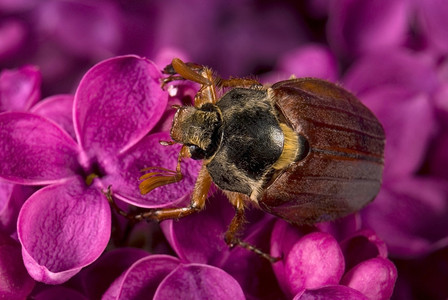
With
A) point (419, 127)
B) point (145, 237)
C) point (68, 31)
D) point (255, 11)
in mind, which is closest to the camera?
point (145, 237)

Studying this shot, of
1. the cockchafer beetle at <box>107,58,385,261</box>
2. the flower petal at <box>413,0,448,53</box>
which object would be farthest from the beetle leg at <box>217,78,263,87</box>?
the flower petal at <box>413,0,448,53</box>

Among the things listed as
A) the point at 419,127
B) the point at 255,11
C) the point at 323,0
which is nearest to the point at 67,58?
the point at 255,11

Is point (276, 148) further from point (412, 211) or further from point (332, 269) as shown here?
point (412, 211)

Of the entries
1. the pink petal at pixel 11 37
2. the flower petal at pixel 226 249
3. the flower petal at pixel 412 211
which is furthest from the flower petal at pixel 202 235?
the pink petal at pixel 11 37

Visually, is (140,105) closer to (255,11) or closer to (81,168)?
(81,168)

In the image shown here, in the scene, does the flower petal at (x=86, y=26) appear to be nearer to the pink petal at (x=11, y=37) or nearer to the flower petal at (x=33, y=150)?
the pink petal at (x=11, y=37)

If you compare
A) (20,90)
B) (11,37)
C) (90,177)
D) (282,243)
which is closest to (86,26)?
(11,37)
